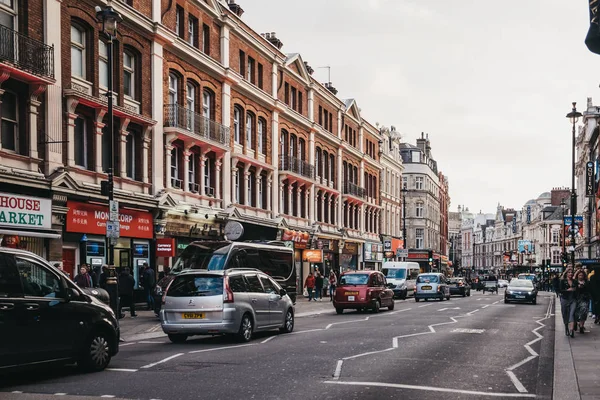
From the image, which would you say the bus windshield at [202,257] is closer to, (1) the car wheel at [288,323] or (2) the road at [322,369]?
(1) the car wheel at [288,323]

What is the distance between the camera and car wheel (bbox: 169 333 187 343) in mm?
16812

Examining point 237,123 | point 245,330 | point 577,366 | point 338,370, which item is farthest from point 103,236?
point 577,366

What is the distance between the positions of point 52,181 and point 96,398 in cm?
1496

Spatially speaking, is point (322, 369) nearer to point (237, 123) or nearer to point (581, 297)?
point (581, 297)

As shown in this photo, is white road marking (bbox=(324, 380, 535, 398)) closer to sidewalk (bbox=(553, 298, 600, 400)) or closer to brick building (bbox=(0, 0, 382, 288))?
sidewalk (bbox=(553, 298, 600, 400))

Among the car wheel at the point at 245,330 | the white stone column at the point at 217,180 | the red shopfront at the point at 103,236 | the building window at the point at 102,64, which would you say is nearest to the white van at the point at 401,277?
the white stone column at the point at 217,180

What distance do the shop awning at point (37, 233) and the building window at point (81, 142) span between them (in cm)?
315

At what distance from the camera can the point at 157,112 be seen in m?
30.1

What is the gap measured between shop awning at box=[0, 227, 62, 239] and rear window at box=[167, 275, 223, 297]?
6.89m

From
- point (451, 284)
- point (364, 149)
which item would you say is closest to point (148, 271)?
point (451, 284)

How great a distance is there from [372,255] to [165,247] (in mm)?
39367

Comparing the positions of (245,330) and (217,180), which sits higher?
(217,180)

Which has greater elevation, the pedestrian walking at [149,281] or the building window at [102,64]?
the building window at [102,64]

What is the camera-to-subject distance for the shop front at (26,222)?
69.4ft
